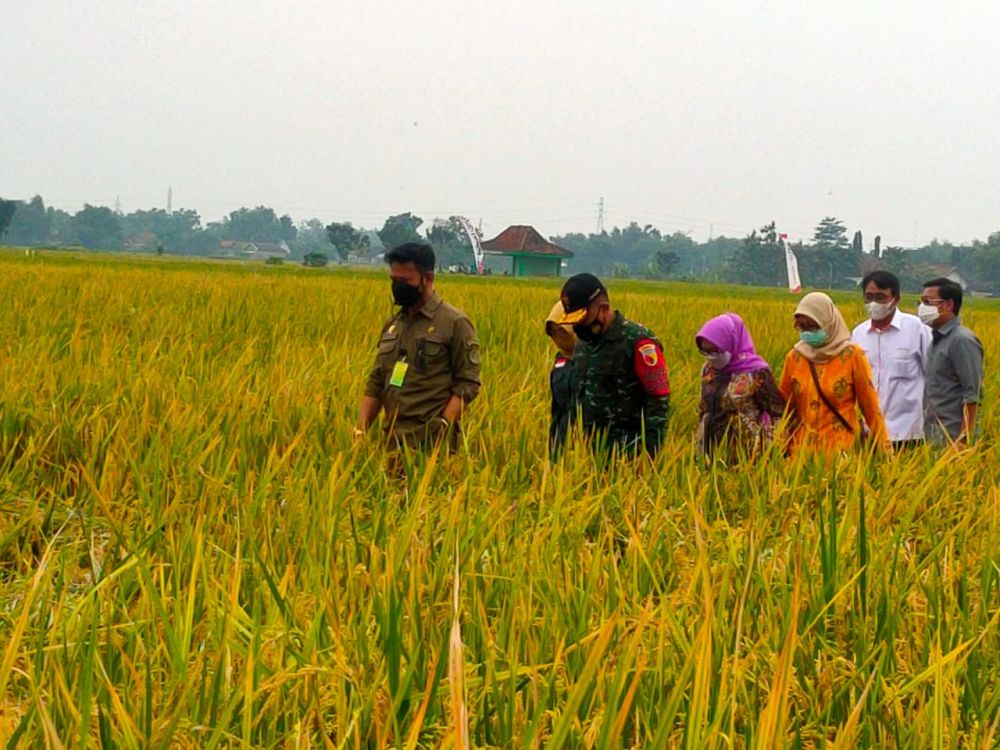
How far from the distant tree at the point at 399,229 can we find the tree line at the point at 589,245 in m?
0.08

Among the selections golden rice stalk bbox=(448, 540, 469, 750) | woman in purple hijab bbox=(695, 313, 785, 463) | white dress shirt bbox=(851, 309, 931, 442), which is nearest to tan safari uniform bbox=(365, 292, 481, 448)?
woman in purple hijab bbox=(695, 313, 785, 463)

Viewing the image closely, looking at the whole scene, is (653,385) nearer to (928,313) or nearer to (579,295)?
(579,295)

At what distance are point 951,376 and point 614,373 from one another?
189 centimetres

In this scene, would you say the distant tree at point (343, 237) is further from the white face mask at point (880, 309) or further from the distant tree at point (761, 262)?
the white face mask at point (880, 309)

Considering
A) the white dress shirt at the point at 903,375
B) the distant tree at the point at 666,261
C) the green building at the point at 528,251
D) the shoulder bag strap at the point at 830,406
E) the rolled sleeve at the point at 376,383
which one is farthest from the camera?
the distant tree at the point at 666,261

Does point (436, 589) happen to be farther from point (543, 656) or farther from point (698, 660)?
point (698, 660)

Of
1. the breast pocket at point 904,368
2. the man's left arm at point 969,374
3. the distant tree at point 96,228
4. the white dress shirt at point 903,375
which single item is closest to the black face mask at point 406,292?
the white dress shirt at point 903,375

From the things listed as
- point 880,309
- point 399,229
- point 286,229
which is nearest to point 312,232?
point 286,229

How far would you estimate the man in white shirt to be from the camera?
4.33 m

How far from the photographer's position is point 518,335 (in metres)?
7.97

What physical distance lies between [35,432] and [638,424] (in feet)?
6.79

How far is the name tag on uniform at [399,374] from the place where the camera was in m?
3.55

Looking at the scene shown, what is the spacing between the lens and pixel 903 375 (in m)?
4.34

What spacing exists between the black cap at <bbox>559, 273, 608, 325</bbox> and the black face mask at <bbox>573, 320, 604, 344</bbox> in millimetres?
65
